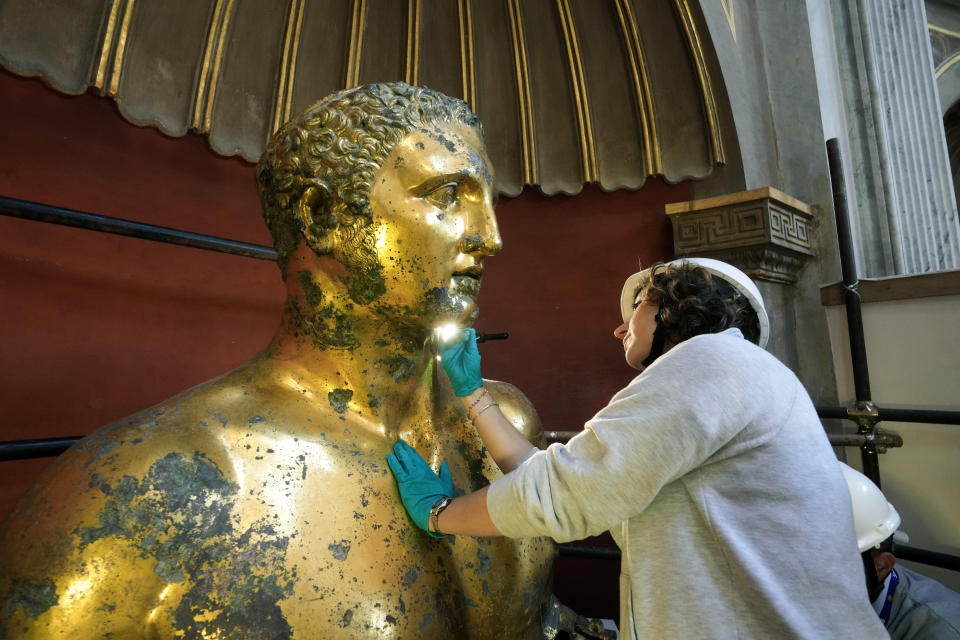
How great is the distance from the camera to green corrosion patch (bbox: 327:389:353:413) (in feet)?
3.75

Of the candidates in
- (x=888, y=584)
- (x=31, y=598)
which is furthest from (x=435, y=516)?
(x=888, y=584)

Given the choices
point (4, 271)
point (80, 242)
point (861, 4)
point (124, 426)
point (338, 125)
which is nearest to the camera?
point (124, 426)

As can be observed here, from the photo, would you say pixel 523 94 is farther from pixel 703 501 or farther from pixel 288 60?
pixel 703 501

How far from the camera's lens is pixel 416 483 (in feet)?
3.54

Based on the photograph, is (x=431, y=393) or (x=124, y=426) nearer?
(x=124, y=426)

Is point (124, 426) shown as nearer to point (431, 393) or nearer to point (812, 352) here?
point (431, 393)

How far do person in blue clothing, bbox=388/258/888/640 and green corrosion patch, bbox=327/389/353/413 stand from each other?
15 centimetres

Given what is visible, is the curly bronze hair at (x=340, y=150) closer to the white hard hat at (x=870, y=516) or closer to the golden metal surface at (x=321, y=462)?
the golden metal surface at (x=321, y=462)

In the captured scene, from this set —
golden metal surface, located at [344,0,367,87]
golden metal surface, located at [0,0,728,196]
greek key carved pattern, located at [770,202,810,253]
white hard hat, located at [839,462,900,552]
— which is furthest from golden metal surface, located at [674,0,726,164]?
white hard hat, located at [839,462,900,552]

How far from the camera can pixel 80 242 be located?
1.91 m

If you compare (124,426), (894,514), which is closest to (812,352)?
(894,514)

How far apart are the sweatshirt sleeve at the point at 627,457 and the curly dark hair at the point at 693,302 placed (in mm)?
308

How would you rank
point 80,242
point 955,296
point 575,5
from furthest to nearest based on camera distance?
point 575,5
point 955,296
point 80,242

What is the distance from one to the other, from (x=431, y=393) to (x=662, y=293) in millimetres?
624
